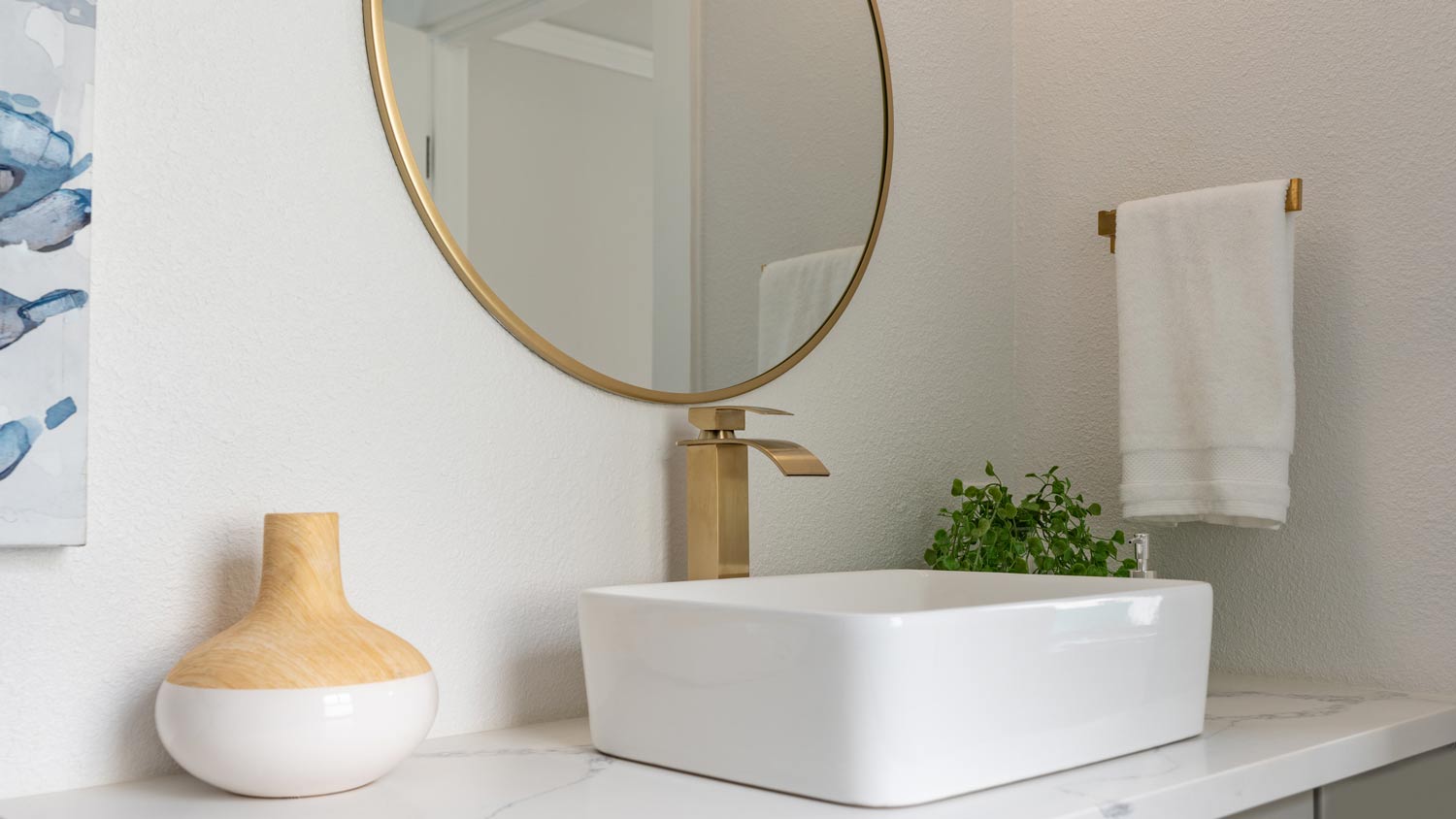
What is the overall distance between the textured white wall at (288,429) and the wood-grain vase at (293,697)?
0.25 feet

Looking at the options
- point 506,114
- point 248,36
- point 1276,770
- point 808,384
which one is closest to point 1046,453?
point 808,384

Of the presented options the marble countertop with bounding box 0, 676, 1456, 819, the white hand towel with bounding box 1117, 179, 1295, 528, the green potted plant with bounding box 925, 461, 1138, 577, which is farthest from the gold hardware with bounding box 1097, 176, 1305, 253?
the marble countertop with bounding box 0, 676, 1456, 819

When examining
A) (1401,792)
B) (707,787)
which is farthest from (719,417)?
(1401,792)

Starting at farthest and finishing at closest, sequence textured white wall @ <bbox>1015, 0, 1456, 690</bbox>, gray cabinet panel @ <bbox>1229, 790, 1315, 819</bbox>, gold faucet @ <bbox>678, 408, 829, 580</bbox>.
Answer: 1. textured white wall @ <bbox>1015, 0, 1456, 690</bbox>
2. gold faucet @ <bbox>678, 408, 829, 580</bbox>
3. gray cabinet panel @ <bbox>1229, 790, 1315, 819</bbox>

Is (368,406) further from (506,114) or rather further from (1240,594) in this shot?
(1240,594)

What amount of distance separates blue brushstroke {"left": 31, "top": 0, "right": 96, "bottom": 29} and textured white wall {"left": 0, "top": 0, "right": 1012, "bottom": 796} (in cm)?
2

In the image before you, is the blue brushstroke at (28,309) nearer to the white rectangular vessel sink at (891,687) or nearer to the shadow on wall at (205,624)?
the shadow on wall at (205,624)

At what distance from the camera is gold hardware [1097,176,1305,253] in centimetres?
133

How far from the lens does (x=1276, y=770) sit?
97 cm

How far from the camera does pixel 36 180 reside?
2.73ft

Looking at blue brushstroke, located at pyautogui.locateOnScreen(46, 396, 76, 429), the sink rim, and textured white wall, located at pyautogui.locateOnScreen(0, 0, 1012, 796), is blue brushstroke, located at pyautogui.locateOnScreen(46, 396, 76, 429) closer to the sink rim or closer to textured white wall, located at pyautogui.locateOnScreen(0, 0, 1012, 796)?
textured white wall, located at pyautogui.locateOnScreen(0, 0, 1012, 796)

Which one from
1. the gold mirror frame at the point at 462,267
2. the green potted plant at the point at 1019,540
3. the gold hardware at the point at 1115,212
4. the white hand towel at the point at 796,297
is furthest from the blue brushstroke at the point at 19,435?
the gold hardware at the point at 1115,212

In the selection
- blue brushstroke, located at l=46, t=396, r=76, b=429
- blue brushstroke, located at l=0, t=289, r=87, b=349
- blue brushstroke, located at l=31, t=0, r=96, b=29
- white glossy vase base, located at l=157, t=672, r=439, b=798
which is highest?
blue brushstroke, located at l=31, t=0, r=96, b=29

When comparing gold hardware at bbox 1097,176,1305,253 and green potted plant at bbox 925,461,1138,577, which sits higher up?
gold hardware at bbox 1097,176,1305,253
